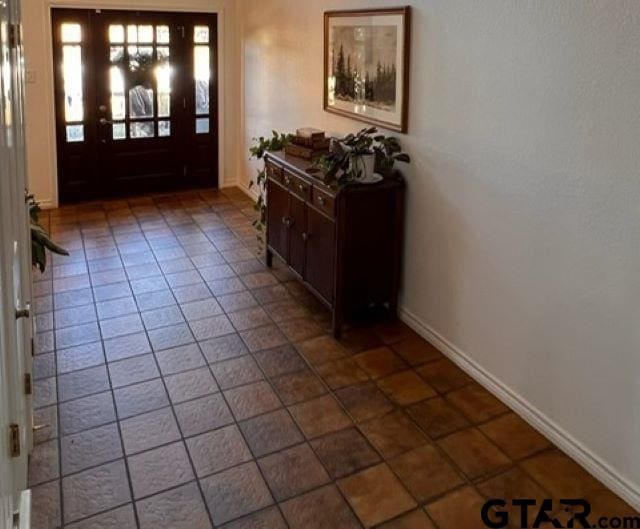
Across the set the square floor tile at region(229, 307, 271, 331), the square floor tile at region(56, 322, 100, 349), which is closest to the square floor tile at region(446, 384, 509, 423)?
the square floor tile at region(229, 307, 271, 331)

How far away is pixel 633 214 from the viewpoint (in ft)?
7.48

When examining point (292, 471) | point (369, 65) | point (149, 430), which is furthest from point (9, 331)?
point (369, 65)

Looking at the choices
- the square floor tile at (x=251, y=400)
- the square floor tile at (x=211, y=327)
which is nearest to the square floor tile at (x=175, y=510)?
the square floor tile at (x=251, y=400)

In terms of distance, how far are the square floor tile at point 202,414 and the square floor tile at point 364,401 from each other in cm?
58

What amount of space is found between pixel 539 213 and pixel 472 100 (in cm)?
69

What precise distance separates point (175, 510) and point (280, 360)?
1206 millimetres

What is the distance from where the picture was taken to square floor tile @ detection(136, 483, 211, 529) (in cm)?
230

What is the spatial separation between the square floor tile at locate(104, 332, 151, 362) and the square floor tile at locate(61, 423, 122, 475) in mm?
663


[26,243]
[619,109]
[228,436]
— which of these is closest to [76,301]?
[26,243]

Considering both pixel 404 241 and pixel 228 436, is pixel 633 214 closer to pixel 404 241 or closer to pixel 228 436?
pixel 404 241

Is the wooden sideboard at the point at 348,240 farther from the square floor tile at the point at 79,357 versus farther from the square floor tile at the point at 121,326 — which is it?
the square floor tile at the point at 79,357

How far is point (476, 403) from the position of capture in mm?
3070

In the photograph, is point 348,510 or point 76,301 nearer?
point 348,510

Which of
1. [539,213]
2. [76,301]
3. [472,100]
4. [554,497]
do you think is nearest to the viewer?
[554,497]
